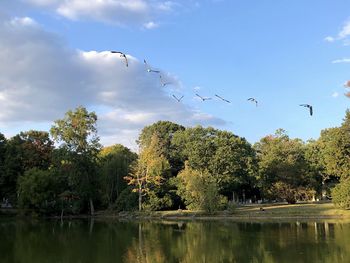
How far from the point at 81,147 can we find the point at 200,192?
20223mm

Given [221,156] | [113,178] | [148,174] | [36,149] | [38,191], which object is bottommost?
[38,191]

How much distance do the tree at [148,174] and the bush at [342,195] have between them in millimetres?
21087

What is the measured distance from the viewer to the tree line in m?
58.3

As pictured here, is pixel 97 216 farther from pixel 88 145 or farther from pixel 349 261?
pixel 349 261

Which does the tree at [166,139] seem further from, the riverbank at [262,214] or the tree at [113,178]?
the riverbank at [262,214]

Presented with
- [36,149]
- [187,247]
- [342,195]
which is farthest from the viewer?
[36,149]

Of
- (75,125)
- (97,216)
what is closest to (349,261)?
(97,216)

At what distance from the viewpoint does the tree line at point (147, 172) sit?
58.3 metres

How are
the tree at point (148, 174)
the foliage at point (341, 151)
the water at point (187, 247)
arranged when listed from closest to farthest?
the water at point (187, 247)
the foliage at point (341, 151)
the tree at point (148, 174)

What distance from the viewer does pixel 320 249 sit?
23891mm

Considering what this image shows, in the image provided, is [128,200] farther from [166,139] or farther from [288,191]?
[288,191]

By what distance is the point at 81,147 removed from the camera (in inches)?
2501

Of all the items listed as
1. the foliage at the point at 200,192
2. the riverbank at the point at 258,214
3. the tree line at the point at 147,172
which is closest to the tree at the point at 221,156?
the tree line at the point at 147,172

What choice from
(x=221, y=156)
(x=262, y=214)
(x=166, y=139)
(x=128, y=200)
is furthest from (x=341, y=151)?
(x=166, y=139)
